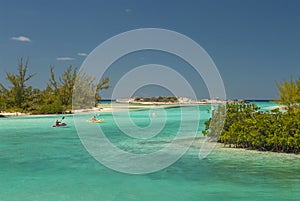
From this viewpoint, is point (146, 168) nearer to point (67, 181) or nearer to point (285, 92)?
point (67, 181)

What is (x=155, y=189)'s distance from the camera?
25.2 feet

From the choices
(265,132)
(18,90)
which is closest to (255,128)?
(265,132)

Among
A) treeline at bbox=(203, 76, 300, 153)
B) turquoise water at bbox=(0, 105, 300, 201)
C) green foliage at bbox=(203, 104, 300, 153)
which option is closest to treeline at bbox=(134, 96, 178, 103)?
treeline at bbox=(203, 76, 300, 153)

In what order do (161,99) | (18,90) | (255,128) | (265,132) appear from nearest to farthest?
1. (265,132)
2. (255,128)
3. (18,90)
4. (161,99)

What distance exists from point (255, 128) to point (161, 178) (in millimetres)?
4789

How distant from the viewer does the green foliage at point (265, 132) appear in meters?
11.3

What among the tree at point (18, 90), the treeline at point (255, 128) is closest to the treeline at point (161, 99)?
the tree at point (18, 90)

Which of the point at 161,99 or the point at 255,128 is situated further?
the point at 161,99

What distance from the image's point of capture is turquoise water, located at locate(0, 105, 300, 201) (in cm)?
718

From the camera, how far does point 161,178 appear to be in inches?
339

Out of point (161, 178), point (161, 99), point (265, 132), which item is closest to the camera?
point (161, 178)

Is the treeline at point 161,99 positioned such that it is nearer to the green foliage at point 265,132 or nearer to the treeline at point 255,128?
the treeline at point 255,128

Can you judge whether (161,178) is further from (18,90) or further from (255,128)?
(18,90)

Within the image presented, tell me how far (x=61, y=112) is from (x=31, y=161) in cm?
2815
